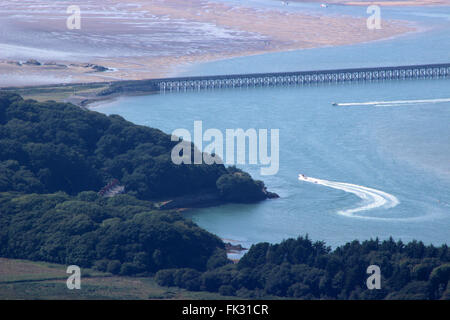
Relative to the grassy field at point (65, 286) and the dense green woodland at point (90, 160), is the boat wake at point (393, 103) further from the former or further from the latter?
the grassy field at point (65, 286)

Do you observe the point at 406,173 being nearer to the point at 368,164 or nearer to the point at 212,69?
the point at 368,164

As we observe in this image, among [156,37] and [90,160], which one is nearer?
[90,160]

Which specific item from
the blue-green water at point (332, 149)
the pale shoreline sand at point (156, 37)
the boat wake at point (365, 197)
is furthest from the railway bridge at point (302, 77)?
the boat wake at point (365, 197)

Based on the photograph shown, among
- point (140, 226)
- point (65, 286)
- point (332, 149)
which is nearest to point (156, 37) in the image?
point (332, 149)

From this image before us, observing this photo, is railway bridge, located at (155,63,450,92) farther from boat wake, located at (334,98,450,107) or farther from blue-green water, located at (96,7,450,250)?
Result: boat wake, located at (334,98,450,107)

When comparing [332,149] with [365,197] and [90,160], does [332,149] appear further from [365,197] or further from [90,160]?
[90,160]

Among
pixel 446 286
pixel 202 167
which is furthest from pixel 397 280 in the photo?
pixel 202 167
